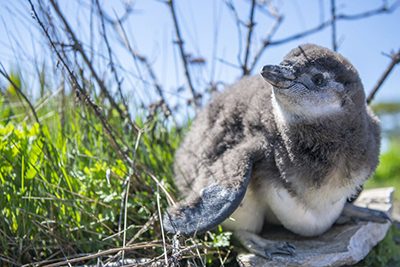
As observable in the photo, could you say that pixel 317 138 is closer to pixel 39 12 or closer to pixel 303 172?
pixel 303 172

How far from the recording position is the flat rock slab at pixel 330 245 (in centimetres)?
252

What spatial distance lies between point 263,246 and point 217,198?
0.39 metres

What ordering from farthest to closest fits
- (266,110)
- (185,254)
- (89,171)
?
(89,171), (266,110), (185,254)

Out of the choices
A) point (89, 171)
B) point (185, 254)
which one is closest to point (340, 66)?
point (185, 254)

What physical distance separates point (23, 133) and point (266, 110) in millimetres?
1438

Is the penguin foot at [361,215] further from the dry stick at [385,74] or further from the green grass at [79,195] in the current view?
the dry stick at [385,74]

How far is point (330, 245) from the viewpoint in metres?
2.70

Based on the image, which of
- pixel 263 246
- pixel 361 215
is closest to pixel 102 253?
pixel 263 246

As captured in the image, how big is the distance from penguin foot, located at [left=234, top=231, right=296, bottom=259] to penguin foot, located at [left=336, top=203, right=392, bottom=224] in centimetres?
54

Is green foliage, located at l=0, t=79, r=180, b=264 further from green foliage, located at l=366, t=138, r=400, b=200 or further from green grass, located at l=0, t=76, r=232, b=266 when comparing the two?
green foliage, located at l=366, t=138, r=400, b=200

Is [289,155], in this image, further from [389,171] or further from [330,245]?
[389,171]

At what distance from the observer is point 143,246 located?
246cm

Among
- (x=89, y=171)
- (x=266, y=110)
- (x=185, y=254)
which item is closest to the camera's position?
(x=185, y=254)

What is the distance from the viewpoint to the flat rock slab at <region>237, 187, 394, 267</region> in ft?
8.28
